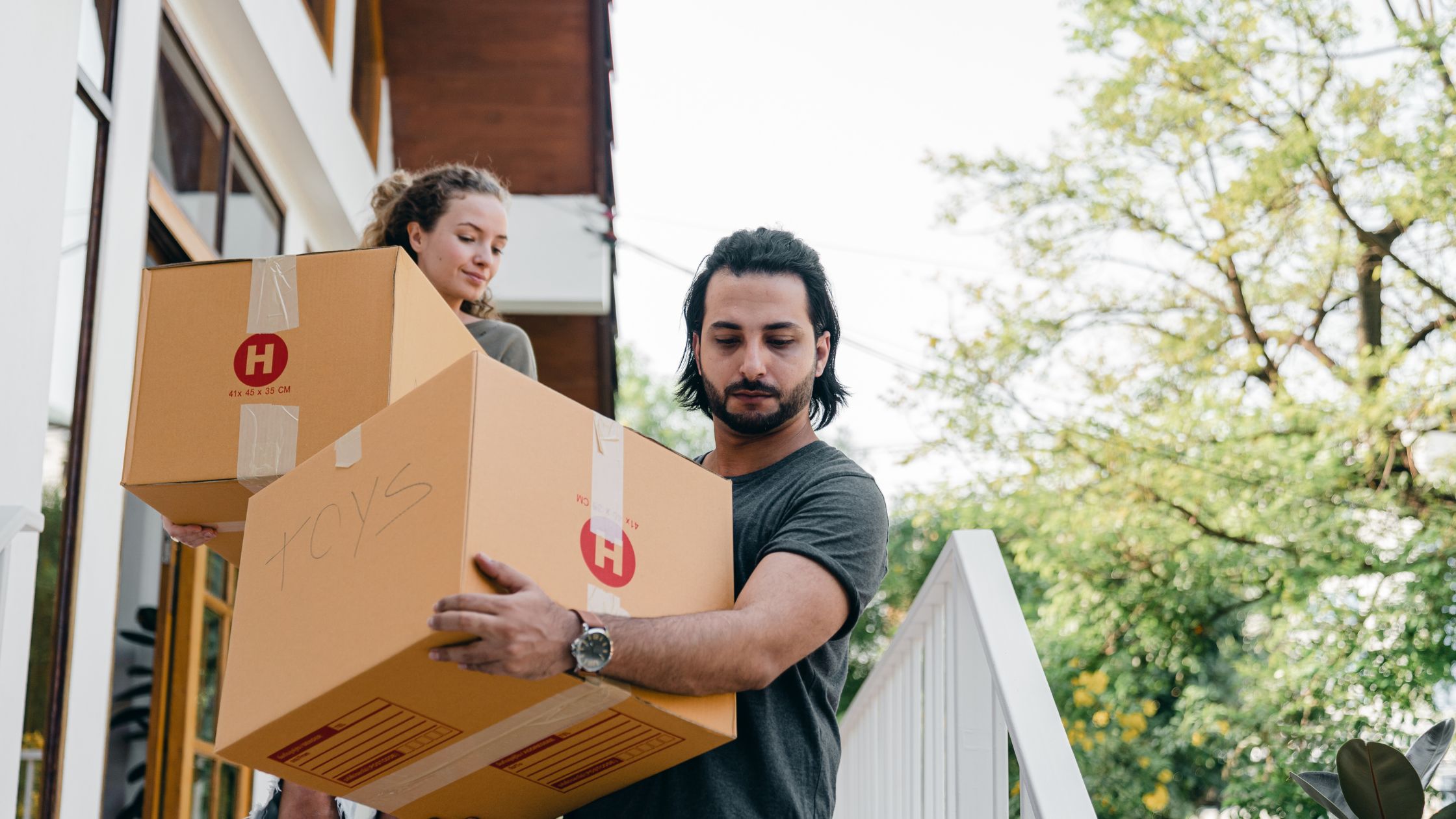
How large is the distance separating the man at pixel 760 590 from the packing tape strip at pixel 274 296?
1.74 ft

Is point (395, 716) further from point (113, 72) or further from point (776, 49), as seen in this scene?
point (776, 49)

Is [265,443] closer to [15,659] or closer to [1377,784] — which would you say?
[15,659]

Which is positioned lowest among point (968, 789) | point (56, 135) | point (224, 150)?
point (968, 789)

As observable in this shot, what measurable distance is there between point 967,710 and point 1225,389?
23.1 feet

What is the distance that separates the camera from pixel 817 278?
1.82 meters

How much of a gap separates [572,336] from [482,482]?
5345mm

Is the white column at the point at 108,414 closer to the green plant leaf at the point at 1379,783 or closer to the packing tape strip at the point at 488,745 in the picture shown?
the packing tape strip at the point at 488,745

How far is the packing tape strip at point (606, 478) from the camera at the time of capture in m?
1.36

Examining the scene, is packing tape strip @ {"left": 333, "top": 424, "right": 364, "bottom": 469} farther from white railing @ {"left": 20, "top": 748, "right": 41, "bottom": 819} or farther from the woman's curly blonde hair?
white railing @ {"left": 20, "top": 748, "right": 41, "bottom": 819}

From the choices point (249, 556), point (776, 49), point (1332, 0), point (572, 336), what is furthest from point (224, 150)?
point (776, 49)

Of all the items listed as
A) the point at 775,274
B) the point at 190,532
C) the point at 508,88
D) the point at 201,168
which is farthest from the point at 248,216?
the point at 775,274

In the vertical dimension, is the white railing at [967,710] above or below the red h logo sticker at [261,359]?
below

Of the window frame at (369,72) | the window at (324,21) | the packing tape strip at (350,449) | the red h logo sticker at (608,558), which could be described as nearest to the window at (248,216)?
the window at (324,21)

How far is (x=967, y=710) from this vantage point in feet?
6.24
